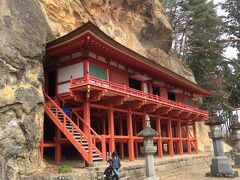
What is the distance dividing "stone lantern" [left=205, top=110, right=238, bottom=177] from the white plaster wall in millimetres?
8498

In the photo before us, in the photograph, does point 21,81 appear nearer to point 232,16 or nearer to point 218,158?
point 218,158

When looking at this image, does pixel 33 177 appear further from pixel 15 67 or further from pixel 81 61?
pixel 81 61

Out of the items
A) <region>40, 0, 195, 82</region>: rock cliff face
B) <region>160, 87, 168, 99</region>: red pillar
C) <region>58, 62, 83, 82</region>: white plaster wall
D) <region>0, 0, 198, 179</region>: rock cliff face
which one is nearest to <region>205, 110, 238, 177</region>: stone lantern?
<region>160, 87, 168, 99</region>: red pillar

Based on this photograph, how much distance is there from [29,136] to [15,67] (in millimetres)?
3255

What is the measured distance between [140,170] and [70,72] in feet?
22.7

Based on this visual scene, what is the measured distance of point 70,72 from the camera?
693 inches

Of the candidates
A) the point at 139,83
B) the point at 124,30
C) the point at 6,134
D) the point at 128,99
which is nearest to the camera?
the point at 6,134

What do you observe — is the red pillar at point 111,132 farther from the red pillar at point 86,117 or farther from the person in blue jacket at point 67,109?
the person in blue jacket at point 67,109

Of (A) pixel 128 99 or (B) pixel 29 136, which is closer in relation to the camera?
(B) pixel 29 136

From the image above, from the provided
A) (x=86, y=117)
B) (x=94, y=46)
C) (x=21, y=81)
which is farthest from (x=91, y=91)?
(x=21, y=81)

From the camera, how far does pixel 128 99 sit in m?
18.6

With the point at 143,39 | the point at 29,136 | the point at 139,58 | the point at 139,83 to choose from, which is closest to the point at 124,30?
the point at 143,39

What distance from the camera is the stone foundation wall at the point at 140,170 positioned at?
12.5 metres

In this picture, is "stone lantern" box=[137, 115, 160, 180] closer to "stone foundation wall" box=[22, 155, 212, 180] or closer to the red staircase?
"stone foundation wall" box=[22, 155, 212, 180]
